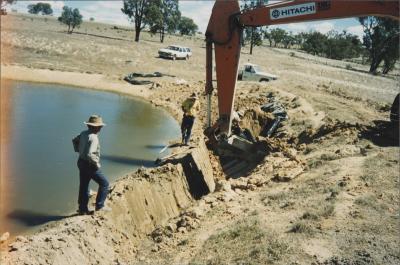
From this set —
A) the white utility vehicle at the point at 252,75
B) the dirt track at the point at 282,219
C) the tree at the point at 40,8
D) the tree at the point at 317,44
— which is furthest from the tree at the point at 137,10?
the tree at the point at 40,8

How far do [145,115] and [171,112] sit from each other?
134cm

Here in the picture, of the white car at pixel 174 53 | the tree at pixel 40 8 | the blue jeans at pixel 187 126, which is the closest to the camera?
the blue jeans at pixel 187 126

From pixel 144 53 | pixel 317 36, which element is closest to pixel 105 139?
pixel 144 53

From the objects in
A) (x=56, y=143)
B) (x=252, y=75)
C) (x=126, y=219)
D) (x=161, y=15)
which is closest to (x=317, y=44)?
(x=161, y=15)

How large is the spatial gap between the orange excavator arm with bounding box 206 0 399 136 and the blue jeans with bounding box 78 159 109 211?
4.68m

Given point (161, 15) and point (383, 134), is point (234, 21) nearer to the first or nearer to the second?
point (383, 134)

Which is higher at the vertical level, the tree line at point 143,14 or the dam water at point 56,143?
the tree line at point 143,14

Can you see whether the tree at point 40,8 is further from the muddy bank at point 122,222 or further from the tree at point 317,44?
the muddy bank at point 122,222

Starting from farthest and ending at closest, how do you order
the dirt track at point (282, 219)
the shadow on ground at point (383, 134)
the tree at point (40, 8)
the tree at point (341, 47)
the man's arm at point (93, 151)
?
the tree at point (40, 8)
the tree at point (341, 47)
the shadow on ground at point (383, 134)
the man's arm at point (93, 151)
the dirt track at point (282, 219)

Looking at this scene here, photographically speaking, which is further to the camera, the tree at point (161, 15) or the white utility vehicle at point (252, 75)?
the tree at point (161, 15)

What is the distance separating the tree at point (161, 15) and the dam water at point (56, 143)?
26212 millimetres

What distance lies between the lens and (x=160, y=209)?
8.36 m

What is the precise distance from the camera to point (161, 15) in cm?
4619

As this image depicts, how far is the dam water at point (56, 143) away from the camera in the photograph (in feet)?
25.9
